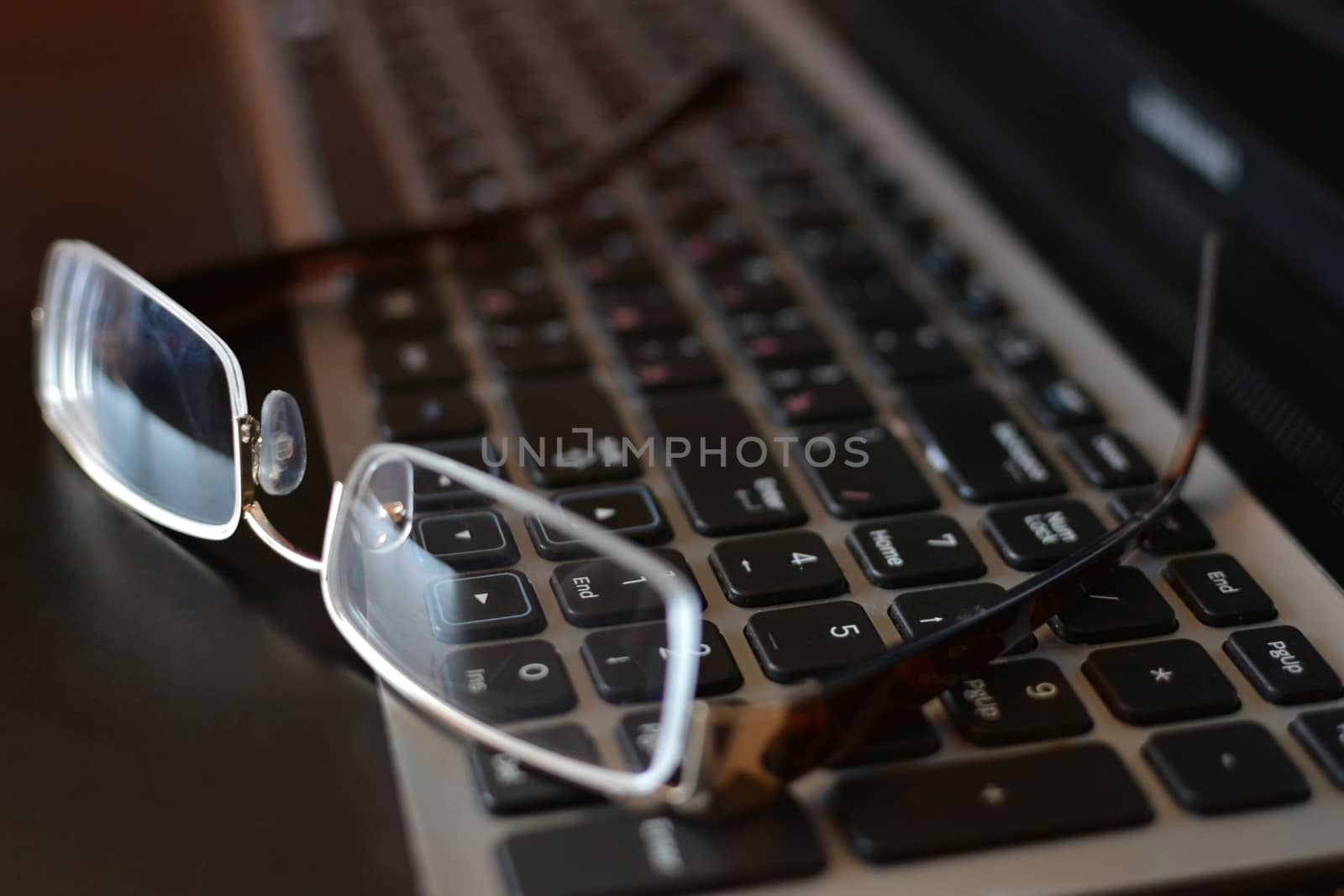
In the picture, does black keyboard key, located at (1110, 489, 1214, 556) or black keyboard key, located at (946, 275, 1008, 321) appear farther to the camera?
black keyboard key, located at (946, 275, 1008, 321)

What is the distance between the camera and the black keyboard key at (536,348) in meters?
0.41

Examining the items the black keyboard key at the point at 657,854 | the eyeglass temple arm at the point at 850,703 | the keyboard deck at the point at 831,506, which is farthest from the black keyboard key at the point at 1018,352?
the black keyboard key at the point at 657,854

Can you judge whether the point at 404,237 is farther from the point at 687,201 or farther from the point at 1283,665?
the point at 1283,665

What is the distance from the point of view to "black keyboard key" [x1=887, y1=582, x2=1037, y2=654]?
0.30 metres

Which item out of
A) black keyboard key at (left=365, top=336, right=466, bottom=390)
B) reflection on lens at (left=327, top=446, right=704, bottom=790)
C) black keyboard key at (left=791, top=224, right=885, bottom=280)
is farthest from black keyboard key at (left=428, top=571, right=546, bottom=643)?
black keyboard key at (left=791, top=224, right=885, bottom=280)

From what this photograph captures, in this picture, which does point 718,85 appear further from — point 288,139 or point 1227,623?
point 1227,623

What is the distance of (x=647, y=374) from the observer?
1.32 ft

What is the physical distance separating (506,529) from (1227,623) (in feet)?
0.57

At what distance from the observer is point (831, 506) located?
35 centimetres

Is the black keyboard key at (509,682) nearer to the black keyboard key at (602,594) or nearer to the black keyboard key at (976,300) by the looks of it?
the black keyboard key at (602,594)

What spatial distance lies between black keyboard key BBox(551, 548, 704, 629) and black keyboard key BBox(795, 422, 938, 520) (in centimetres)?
6

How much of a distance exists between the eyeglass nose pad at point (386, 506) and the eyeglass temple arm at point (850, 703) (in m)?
0.10

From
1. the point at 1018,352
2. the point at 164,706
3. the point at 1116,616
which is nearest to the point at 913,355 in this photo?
the point at 1018,352

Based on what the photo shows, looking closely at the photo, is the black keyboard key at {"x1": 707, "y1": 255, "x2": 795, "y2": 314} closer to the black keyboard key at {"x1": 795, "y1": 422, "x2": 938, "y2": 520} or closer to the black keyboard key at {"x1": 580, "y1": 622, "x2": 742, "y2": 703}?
the black keyboard key at {"x1": 795, "y1": 422, "x2": 938, "y2": 520}
